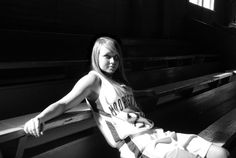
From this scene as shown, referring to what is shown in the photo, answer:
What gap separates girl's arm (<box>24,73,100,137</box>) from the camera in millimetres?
1257

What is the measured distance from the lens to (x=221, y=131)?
2.12 m

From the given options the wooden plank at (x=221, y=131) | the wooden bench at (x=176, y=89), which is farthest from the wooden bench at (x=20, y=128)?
the wooden plank at (x=221, y=131)

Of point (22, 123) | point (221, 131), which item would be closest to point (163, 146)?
point (22, 123)

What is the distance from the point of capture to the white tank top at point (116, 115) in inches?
59.4

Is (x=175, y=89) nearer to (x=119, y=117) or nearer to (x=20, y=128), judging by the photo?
(x=119, y=117)

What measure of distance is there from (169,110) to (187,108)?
484 millimetres

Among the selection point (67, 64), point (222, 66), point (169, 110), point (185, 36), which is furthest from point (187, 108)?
point (185, 36)

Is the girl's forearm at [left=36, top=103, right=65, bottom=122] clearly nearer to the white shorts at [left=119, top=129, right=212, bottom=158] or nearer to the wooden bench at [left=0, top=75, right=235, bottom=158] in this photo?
the wooden bench at [left=0, top=75, right=235, bottom=158]

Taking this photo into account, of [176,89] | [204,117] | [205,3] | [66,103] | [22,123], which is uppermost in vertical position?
[205,3]

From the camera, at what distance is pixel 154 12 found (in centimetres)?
729

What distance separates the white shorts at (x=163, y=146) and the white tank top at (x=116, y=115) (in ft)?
0.16

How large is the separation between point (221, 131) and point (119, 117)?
0.99m

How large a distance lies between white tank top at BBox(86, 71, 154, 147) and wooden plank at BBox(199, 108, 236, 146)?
2.09ft

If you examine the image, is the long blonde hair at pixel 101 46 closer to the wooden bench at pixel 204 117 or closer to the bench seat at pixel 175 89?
the bench seat at pixel 175 89
